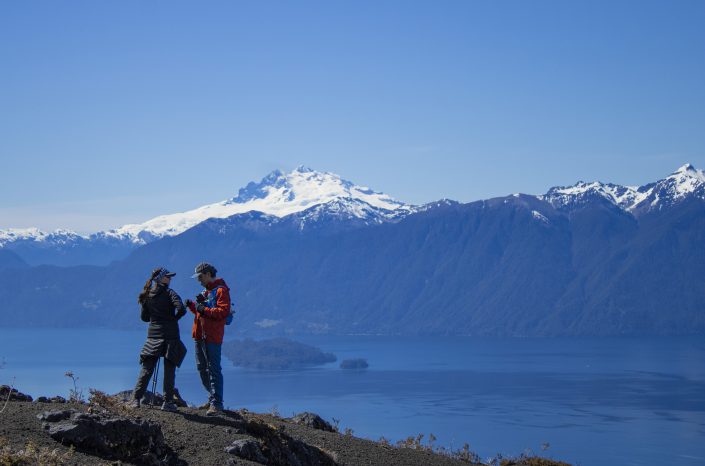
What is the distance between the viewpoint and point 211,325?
13008mm

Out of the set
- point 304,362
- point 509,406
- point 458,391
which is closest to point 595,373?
point 458,391

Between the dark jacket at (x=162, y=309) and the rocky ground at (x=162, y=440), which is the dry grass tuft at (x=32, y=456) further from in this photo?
the dark jacket at (x=162, y=309)

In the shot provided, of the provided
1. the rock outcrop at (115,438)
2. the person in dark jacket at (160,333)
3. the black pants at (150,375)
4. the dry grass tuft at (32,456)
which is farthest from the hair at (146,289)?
the dry grass tuft at (32,456)

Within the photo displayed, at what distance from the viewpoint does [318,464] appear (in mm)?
12023

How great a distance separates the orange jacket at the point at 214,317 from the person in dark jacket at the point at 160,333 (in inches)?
11.2

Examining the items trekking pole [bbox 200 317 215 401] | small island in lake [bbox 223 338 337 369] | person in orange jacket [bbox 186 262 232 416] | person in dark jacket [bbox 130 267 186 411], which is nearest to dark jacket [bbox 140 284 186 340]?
person in dark jacket [bbox 130 267 186 411]

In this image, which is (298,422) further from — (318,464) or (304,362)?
(304,362)

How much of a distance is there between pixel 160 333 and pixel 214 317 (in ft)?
2.45

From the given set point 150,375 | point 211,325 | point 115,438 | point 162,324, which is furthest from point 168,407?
point 115,438

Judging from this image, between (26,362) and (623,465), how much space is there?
358ft

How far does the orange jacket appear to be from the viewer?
12867 millimetres

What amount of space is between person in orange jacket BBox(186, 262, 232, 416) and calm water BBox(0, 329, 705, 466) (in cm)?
2930

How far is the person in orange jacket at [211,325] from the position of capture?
12906 millimetres

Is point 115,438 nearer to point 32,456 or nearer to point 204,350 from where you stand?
point 32,456
